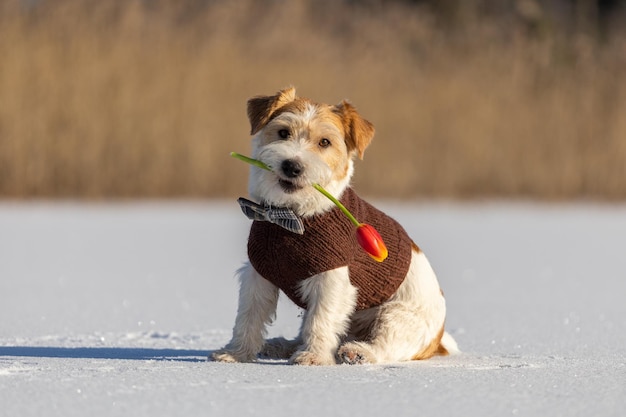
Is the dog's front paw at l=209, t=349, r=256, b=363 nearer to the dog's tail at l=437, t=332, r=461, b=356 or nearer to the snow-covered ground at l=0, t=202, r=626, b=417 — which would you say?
the snow-covered ground at l=0, t=202, r=626, b=417

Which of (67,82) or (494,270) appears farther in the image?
(67,82)

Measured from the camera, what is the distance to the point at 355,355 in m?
3.70

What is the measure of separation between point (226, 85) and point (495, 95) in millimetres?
3243

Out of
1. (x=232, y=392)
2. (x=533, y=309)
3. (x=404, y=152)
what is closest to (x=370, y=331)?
(x=232, y=392)

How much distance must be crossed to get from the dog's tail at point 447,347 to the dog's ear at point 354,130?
0.83 metres

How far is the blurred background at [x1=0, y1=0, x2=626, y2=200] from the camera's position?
10.3 m

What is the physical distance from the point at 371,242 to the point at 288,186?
353 millimetres

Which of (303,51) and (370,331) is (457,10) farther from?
(370,331)

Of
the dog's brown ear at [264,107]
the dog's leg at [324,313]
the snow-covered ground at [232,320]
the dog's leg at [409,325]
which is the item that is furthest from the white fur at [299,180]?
the snow-covered ground at [232,320]

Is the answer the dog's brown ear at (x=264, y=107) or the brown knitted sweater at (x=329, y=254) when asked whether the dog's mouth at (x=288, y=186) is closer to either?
the brown knitted sweater at (x=329, y=254)

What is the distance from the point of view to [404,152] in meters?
11.6

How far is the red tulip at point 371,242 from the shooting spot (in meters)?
3.58

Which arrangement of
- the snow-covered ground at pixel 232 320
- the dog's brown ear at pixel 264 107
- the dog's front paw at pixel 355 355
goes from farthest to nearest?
the dog's brown ear at pixel 264 107 < the dog's front paw at pixel 355 355 < the snow-covered ground at pixel 232 320

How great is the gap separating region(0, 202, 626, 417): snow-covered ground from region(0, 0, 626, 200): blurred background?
20.4 inches
